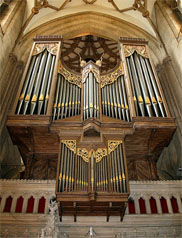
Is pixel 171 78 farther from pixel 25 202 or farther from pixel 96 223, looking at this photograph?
pixel 25 202

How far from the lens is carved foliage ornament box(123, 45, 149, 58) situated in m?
10.4

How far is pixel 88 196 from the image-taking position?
594 centimetres

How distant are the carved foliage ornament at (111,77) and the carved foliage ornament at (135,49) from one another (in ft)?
3.11

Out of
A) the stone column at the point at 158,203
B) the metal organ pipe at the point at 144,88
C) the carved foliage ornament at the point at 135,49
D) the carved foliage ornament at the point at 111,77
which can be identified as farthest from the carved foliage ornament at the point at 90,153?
the carved foliage ornament at the point at 135,49

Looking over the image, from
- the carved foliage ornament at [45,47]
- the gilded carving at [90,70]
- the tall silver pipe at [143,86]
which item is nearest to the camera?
the tall silver pipe at [143,86]

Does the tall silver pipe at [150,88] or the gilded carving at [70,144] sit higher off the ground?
the tall silver pipe at [150,88]

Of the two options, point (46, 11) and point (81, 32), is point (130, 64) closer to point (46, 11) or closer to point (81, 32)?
point (81, 32)

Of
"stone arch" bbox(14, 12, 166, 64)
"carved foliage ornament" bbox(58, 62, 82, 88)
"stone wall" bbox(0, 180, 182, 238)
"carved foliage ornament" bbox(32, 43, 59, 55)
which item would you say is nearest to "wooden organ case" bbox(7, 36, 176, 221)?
"carved foliage ornament" bbox(58, 62, 82, 88)

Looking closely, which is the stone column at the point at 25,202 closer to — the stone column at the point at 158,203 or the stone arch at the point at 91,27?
the stone column at the point at 158,203

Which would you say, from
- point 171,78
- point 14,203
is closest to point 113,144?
point 14,203

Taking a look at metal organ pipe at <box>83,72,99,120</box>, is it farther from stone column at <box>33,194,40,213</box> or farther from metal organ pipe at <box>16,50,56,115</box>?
stone column at <box>33,194,40,213</box>

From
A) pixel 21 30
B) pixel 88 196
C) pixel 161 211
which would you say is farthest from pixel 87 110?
pixel 21 30

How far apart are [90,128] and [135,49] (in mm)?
4698

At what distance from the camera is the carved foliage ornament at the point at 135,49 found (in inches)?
409
